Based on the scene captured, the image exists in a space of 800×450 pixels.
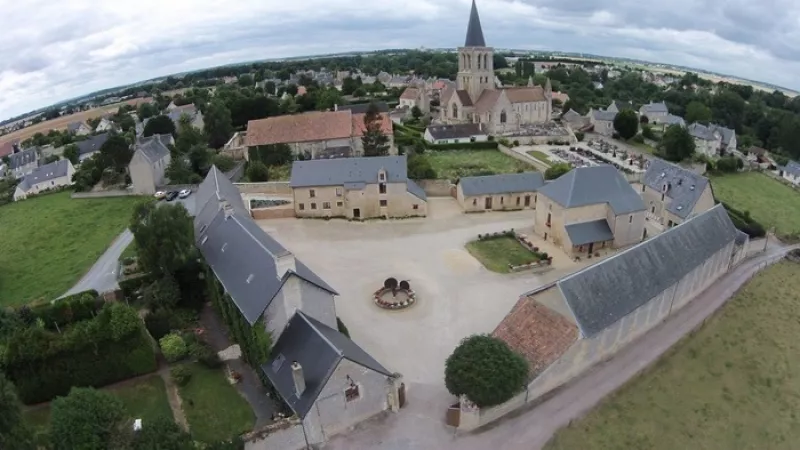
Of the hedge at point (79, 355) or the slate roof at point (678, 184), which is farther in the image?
the slate roof at point (678, 184)

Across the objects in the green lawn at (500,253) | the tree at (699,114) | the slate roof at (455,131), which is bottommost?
the green lawn at (500,253)

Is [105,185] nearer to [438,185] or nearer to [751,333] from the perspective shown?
[438,185]

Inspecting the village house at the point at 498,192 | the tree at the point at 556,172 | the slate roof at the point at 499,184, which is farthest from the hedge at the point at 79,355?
the tree at the point at 556,172

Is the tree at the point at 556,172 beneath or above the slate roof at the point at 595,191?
beneath

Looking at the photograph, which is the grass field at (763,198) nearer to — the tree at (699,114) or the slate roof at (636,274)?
the slate roof at (636,274)

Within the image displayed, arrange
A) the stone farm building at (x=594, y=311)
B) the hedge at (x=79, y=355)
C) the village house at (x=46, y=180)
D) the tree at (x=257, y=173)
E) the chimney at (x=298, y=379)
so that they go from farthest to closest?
the village house at (x=46, y=180), the tree at (x=257, y=173), the stone farm building at (x=594, y=311), the hedge at (x=79, y=355), the chimney at (x=298, y=379)

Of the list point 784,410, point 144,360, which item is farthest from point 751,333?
point 144,360

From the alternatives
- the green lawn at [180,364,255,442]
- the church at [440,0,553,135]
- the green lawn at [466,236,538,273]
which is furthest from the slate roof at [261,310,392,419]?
the church at [440,0,553,135]

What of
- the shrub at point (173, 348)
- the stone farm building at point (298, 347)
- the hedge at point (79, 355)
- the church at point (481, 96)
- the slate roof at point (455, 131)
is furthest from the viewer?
the church at point (481, 96)

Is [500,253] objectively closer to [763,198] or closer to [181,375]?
[181,375]
